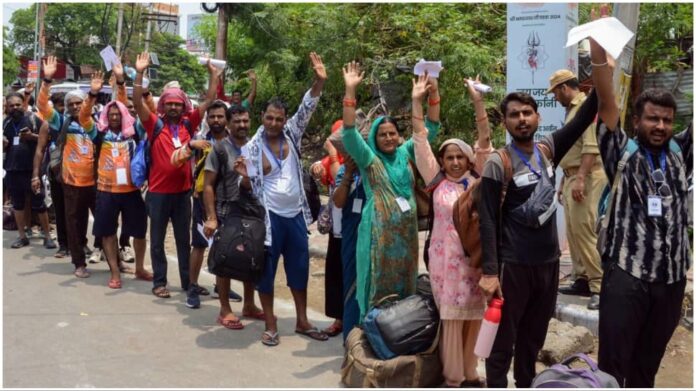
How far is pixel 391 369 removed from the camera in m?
3.90

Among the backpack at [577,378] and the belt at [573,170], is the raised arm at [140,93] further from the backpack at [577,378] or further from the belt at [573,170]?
the backpack at [577,378]

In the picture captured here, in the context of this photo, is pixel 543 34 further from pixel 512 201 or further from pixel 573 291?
pixel 512 201

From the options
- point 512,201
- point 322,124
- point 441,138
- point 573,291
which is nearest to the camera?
point 512,201

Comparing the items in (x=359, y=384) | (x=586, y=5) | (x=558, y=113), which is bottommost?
(x=359, y=384)

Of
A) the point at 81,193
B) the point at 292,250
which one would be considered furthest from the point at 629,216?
the point at 81,193

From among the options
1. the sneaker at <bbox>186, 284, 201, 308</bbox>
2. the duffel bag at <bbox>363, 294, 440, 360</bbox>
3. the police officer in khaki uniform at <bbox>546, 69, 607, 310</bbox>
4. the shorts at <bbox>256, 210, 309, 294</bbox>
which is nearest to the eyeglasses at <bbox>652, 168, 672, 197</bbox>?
the duffel bag at <bbox>363, 294, 440, 360</bbox>

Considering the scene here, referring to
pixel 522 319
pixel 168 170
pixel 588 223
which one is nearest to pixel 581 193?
pixel 588 223

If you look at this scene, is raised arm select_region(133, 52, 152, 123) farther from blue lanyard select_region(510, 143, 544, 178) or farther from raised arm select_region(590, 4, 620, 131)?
raised arm select_region(590, 4, 620, 131)

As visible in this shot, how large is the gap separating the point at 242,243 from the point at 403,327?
1399mm

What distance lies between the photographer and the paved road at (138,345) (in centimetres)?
425

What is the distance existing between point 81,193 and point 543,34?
4786 mm

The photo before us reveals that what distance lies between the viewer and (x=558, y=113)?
6.80 metres

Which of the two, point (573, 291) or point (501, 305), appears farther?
point (573, 291)

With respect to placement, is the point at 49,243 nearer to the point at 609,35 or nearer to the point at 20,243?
the point at 20,243
